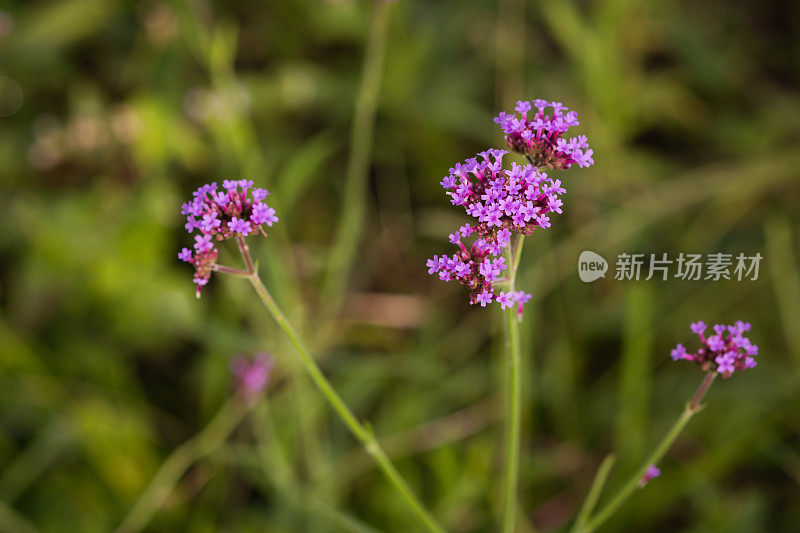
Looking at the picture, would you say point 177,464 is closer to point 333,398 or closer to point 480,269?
point 333,398

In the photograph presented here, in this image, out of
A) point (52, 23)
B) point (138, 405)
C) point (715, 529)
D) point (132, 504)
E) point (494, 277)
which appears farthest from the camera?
point (52, 23)

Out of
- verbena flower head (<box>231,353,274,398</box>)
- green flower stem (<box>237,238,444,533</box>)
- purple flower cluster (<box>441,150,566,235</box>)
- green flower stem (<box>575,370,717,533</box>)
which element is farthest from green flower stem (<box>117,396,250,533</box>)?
purple flower cluster (<box>441,150,566,235</box>)

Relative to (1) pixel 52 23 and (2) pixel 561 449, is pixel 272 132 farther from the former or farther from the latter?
(2) pixel 561 449

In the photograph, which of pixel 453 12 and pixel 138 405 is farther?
pixel 453 12

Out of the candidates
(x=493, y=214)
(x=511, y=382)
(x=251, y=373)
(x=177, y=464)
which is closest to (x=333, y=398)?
(x=511, y=382)

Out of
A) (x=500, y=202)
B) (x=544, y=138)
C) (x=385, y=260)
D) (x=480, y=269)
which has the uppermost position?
(x=385, y=260)

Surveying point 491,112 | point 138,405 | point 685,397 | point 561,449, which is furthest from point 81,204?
point 685,397

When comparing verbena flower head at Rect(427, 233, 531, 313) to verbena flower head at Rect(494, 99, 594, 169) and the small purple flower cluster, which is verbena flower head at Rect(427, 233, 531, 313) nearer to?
the small purple flower cluster

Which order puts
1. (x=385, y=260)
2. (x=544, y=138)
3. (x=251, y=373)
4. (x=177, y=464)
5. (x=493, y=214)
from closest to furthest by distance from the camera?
(x=493, y=214) < (x=544, y=138) < (x=251, y=373) < (x=177, y=464) < (x=385, y=260)
